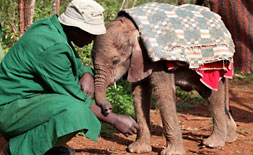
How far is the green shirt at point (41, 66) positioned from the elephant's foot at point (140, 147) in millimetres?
2149

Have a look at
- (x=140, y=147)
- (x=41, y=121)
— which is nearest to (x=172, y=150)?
(x=140, y=147)

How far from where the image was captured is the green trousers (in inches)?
140

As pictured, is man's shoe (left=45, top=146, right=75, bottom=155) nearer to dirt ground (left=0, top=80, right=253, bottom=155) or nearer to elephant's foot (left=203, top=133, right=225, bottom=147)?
dirt ground (left=0, top=80, right=253, bottom=155)

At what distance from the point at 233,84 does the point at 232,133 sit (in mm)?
3968

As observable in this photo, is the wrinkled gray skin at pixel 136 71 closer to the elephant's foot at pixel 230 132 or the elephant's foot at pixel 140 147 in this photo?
the elephant's foot at pixel 140 147

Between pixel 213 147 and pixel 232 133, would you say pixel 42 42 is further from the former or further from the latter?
pixel 232 133

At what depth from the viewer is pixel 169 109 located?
18.2 ft

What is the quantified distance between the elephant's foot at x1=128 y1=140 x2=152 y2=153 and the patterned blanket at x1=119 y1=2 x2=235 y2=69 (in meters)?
1.20

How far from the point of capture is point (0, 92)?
147 inches

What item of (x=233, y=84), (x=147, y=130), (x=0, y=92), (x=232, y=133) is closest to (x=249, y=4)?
(x=232, y=133)

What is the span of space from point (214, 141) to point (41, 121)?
10.0 ft

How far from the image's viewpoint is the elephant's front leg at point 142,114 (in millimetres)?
5781

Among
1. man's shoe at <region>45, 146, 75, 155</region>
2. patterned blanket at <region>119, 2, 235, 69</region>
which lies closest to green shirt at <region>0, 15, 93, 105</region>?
man's shoe at <region>45, 146, 75, 155</region>

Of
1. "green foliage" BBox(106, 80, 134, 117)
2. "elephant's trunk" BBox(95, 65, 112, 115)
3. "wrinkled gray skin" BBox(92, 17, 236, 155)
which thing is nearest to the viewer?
"elephant's trunk" BBox(95, 65, 112, 115)
